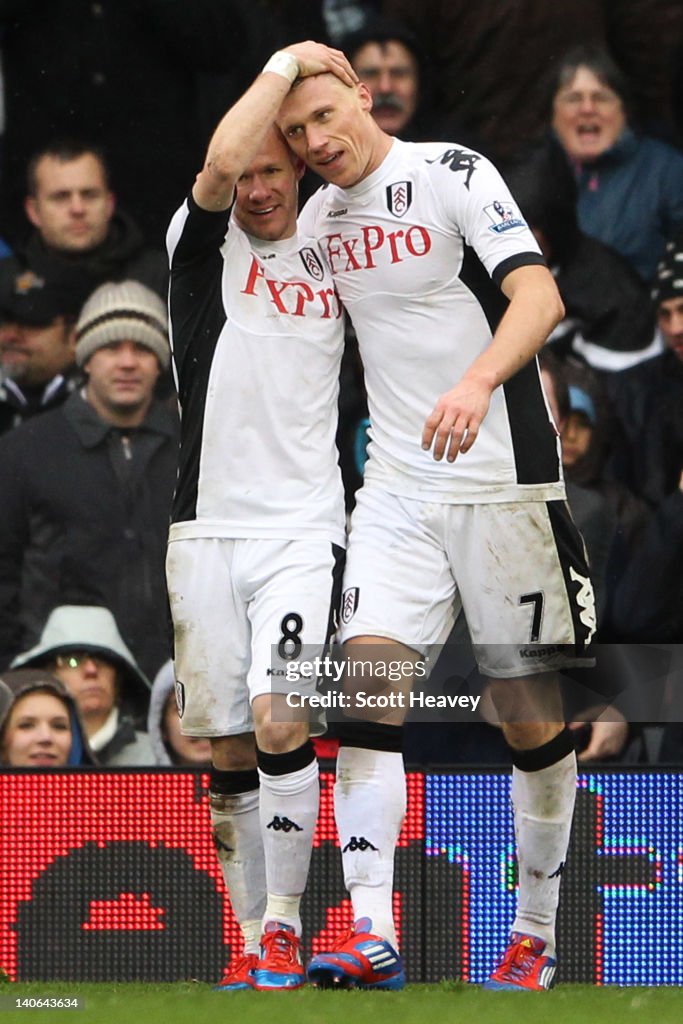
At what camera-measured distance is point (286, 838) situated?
4.83 meters

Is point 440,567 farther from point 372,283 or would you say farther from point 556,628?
point 372,283

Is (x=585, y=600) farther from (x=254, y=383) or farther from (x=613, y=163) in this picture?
(x=613, y=163)

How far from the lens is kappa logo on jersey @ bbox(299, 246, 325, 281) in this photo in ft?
16.8

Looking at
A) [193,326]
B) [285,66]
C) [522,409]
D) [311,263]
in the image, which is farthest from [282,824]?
[285,66]

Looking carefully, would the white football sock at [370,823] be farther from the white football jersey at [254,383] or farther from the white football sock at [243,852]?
the white football jersey at [254,383]

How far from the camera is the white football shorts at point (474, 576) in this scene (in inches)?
194

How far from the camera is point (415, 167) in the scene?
5043 mm

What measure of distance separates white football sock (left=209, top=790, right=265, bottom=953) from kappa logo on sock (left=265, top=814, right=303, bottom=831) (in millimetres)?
316

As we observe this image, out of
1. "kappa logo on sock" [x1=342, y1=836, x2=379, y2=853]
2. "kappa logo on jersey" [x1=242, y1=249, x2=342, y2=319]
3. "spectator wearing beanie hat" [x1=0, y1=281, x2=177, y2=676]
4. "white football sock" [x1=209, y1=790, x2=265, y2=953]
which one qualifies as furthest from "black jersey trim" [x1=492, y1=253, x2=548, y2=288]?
"spectator wearing beanie hat" [x1=0, y1=281, x2=177, y2=676]

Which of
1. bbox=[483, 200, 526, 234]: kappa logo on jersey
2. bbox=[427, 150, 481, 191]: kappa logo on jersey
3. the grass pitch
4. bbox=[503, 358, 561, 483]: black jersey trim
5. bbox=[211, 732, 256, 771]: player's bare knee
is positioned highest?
bbox=[427, 150, 481, 191]: kappa logo on jersey

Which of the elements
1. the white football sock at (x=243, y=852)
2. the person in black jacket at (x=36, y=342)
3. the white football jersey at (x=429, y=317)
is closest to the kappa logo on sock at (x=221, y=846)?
the white football sock at (x=243, y=852)

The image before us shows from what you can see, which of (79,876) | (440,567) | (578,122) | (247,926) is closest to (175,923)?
(79,876)

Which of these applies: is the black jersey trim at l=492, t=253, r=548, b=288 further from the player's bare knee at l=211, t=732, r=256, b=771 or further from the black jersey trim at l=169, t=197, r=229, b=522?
the player's bare knee at l=211, t=732, r=256, b=771

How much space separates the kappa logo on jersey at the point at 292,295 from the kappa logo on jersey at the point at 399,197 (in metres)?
0.30
